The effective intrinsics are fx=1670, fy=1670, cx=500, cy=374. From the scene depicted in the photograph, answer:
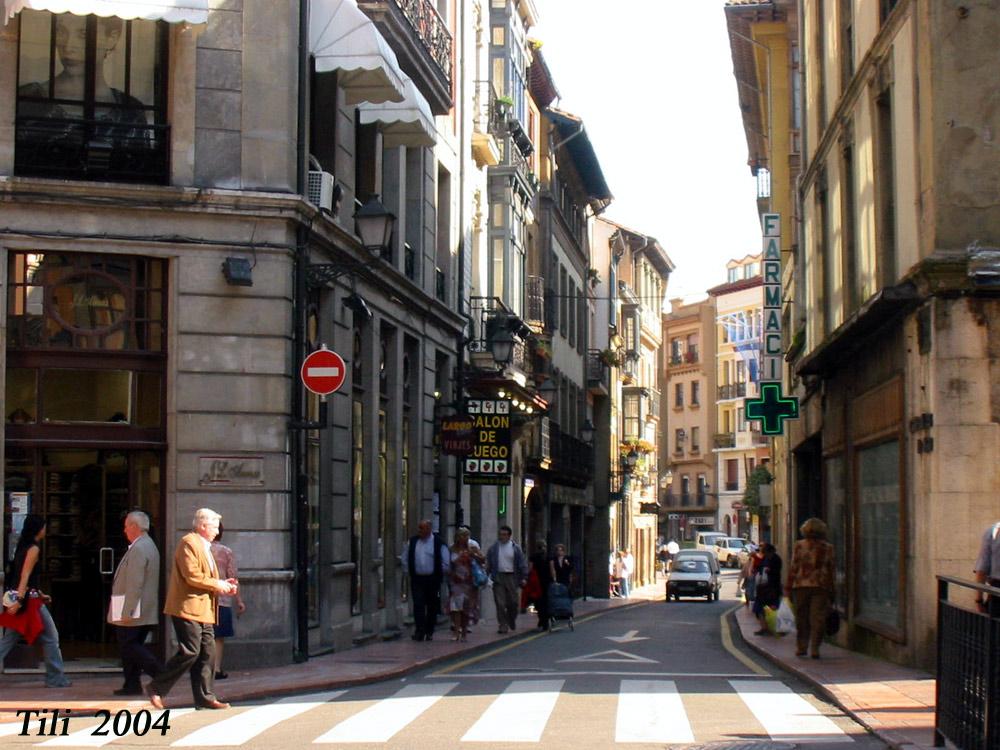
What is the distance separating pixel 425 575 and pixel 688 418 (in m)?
81.7

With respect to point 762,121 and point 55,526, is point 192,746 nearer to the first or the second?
point 55,526

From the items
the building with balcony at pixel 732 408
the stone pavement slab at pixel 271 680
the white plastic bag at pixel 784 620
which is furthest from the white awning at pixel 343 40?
the building with balcony at pixel 732 408

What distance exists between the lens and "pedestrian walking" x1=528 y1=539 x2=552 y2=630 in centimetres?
2848

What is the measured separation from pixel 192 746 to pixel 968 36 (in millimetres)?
10502

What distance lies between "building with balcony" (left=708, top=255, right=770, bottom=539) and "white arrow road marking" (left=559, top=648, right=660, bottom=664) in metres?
72.1

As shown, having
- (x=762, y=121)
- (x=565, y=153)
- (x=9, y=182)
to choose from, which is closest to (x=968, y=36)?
(x=9, y=182)

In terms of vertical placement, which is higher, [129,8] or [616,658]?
[129,8]

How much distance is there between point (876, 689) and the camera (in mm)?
14992

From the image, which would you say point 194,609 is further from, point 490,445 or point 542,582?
point 490,445

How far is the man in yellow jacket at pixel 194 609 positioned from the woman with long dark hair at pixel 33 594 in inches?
89.2

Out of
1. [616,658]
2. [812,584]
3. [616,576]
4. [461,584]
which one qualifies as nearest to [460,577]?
[461,584]

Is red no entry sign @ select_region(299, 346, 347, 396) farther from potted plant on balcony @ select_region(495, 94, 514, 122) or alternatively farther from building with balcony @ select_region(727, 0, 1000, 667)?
potted plant on balcony @ select_region(495, 94, 514, 122)

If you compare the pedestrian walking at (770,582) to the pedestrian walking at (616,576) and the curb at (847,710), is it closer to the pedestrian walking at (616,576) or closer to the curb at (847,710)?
the curb at (847,710)

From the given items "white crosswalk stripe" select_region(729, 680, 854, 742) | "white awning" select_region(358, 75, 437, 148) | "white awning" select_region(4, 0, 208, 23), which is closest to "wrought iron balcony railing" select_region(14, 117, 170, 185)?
"white awning" select_region(4, 0, 208, 23)
